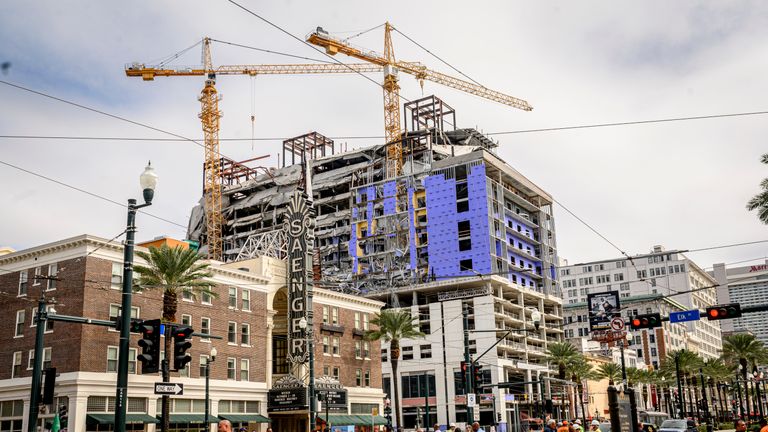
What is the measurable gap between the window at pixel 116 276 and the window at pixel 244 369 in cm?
1393

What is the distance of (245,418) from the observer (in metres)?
59.9

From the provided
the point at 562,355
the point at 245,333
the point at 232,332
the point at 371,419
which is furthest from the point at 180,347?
the point at 562,355

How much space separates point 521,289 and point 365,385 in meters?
47.1

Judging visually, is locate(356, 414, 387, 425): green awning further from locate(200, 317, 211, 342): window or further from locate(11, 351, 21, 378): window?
locate(11, 351, 21, 378): window

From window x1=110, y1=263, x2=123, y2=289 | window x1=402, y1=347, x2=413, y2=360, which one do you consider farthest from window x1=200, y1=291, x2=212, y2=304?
window x1=402, y1=347, x2=413, y2=360

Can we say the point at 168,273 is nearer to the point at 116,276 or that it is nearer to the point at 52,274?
the point at 116,276

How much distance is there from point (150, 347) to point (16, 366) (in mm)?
36041

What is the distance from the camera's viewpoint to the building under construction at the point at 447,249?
354 feet

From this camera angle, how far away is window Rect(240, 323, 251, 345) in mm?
62297

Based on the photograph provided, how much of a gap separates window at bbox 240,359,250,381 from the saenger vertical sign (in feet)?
Result: 11.8

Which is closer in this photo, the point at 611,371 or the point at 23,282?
the point at 23,282

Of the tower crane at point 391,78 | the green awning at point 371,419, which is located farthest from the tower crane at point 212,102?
the green awning at point 371,419

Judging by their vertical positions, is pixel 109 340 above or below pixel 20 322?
below

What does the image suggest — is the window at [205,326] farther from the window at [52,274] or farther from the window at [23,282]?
the window at [23,282]
